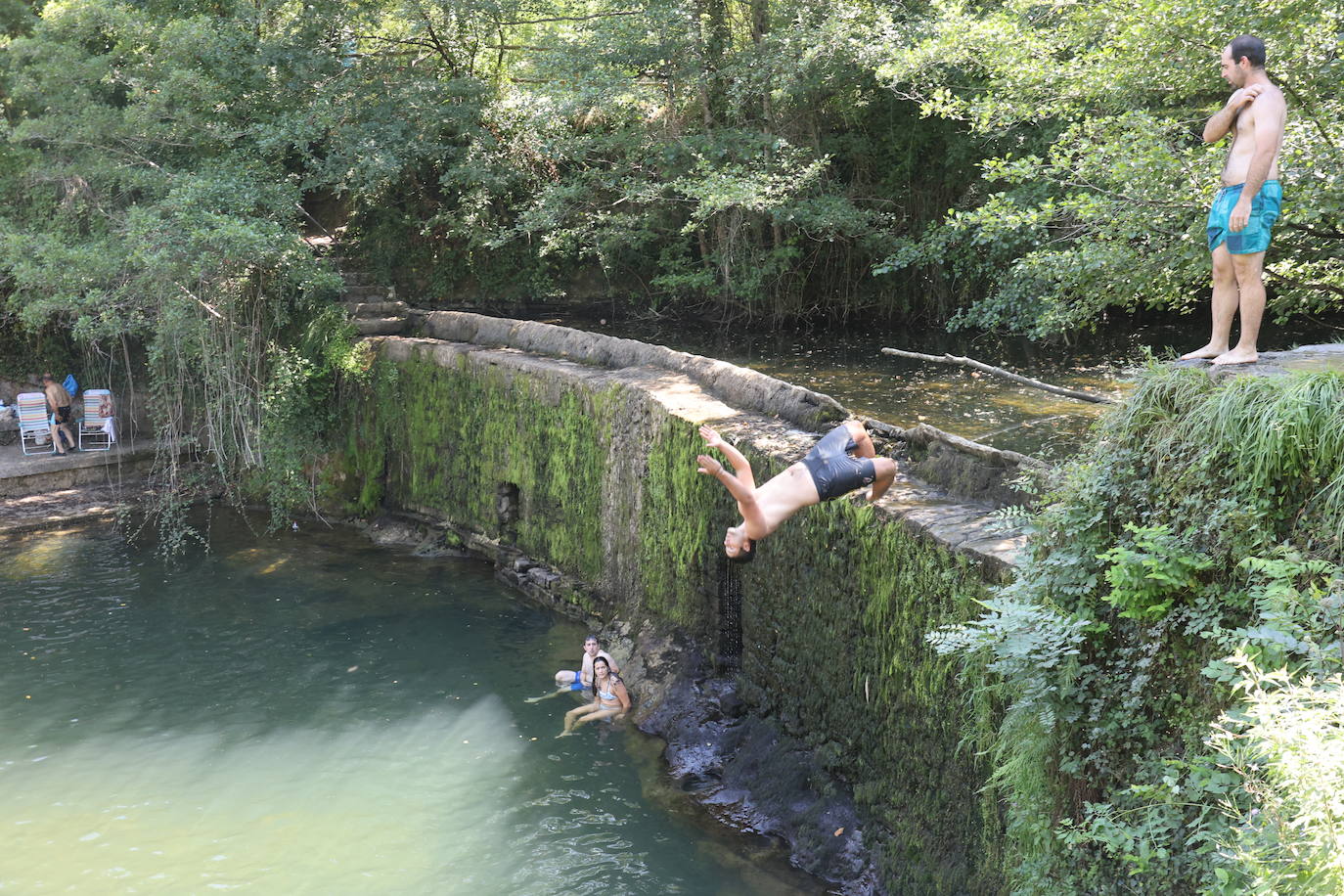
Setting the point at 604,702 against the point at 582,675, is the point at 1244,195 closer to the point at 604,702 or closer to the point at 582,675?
the point at 604,702

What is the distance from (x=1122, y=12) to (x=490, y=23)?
9564 millimetres

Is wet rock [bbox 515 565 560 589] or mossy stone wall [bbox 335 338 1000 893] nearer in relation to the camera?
mossy stone wall [bbox 335 338 1000 893]

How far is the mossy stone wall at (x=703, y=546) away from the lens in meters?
6.49

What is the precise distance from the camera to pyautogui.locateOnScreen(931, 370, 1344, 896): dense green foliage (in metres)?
3.56

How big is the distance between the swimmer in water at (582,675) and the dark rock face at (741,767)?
342mm

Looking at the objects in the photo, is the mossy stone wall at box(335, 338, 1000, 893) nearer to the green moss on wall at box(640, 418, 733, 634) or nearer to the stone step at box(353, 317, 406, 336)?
the green moss on wall at box(640, 418, 733, 634)

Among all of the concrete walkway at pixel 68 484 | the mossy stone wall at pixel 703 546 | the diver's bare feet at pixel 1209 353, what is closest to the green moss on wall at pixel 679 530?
the mossy stone wall at pixel 703 546

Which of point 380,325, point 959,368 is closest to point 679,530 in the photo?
point 959,368

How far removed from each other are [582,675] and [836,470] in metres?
4.05

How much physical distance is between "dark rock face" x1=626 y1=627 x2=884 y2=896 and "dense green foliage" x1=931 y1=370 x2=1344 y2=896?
2.11m

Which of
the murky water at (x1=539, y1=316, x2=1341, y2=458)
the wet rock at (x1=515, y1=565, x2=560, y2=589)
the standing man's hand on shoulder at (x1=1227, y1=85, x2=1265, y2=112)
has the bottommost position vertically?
the wet rock at (x1=515, y1=565, x2=560, y2=589)

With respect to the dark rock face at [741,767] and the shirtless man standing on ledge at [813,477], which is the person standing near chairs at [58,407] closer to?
the dark rock face at [741,767]

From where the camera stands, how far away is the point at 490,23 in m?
14.9

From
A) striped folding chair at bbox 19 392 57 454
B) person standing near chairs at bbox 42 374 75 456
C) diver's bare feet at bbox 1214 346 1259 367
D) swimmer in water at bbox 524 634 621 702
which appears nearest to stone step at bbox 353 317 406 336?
person standing near chairs at bbox 42 374 75 456
